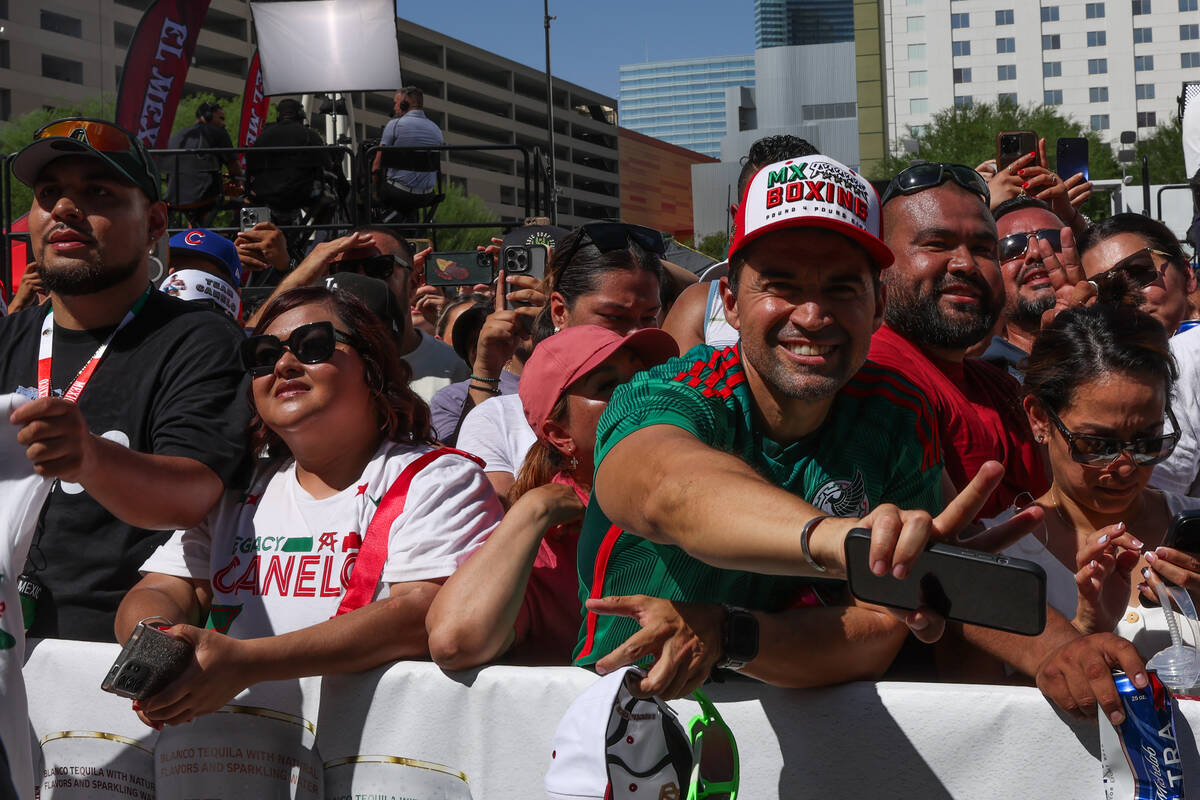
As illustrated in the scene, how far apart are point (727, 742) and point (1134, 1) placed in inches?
4015

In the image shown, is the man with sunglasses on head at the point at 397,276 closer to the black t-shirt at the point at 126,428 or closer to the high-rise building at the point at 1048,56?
the black t-shirt at the point at 126,428

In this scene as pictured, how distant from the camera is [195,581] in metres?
3.03

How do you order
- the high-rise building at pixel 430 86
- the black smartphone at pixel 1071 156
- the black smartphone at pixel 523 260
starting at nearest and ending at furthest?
the black smartphone at pixel 1071 156 → the black smartphone at pixel 523 260 → the high-rise building at pixel 430 86

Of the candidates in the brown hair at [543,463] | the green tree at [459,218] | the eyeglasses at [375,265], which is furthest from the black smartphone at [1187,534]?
the green tree at [459,218]

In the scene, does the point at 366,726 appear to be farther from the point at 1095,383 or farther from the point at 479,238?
the point at 479,238

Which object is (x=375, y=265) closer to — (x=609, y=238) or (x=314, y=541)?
(x=609, y=238)

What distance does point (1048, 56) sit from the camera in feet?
300

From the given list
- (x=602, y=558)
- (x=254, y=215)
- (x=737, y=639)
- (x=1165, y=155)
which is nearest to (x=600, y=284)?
(x=602, y=558)

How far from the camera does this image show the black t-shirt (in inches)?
121

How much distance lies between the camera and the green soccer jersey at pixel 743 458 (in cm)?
220

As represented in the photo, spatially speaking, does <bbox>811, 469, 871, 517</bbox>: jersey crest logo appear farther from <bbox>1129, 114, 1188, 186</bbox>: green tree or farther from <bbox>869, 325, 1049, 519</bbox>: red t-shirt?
<bbox>1129, 114, 1188, 186</bbox>: green tree

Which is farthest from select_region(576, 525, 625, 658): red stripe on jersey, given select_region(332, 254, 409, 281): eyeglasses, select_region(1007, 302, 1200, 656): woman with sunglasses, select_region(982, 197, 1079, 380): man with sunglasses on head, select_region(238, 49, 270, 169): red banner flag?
select_region(238, 49, 270, 169): red banner flag

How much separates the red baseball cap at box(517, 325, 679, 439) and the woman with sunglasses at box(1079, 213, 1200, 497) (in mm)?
1960

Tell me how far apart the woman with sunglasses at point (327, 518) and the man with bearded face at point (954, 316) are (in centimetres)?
120
